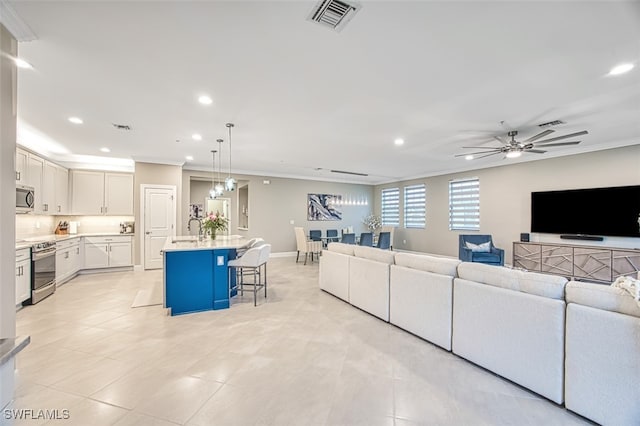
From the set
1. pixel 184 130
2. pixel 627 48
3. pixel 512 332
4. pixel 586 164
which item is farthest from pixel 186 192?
pixel 586 164

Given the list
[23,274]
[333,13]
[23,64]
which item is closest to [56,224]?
[23,274]

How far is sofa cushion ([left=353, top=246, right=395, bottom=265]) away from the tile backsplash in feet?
19.8

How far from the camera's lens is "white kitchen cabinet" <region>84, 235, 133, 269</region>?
622 centimetres

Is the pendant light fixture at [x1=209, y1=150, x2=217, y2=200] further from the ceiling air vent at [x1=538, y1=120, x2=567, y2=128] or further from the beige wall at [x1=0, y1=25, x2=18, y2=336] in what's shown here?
the ceiling air vent at [x1=538, y1=120, x2=567, y2=128]

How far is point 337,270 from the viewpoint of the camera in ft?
14.6

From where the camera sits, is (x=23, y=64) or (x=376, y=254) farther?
(x=376, y=254)

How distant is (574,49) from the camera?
2311 mm

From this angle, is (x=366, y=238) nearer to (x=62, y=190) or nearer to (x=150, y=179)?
(x=150, y=179)

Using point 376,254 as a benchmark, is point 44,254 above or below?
below

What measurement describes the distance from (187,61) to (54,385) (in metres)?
2.90

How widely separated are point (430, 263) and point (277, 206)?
21.6ft

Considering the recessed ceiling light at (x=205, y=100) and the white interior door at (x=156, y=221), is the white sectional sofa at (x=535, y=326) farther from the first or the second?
the white interior door at (x=156, y=221)

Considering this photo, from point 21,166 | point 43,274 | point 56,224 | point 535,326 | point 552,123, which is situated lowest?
point 43,274

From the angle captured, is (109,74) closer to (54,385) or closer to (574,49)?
(54,385)
